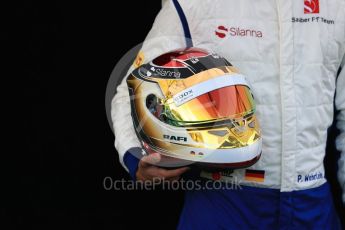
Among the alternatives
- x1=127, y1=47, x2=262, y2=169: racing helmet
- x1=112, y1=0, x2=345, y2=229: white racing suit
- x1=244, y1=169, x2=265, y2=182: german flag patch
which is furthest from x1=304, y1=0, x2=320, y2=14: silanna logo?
x1=244, y1=169, x2=265, y2=182: german flag patch

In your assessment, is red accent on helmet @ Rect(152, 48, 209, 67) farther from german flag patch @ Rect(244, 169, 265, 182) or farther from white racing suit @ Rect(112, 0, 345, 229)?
german flag patch @ Rect(244, 169, 265, 182)

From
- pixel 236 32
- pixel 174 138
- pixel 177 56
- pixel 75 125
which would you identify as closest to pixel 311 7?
pixel 236 32

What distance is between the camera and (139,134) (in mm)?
1380

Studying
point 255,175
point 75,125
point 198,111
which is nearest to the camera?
point 198,111

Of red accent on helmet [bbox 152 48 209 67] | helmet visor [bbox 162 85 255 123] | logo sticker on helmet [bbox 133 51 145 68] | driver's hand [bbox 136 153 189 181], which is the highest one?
red accent on helmet [bbox 152 48 209 67]

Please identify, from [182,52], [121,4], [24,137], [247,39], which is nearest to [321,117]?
[247,39]

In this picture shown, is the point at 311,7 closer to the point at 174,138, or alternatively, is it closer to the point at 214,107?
the point at 214,107

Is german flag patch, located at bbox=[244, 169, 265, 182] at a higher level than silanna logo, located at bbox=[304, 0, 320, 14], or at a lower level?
lower

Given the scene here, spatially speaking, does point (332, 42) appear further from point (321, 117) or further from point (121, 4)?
point (121, 4)

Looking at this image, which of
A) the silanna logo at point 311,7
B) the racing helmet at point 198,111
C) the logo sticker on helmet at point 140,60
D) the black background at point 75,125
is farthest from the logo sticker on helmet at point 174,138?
the black background at point 75,125

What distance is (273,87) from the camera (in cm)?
138

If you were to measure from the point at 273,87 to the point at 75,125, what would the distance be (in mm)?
1254

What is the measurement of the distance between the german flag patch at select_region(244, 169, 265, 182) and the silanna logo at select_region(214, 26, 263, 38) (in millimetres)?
331

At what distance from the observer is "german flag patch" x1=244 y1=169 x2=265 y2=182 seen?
140 centimetres
